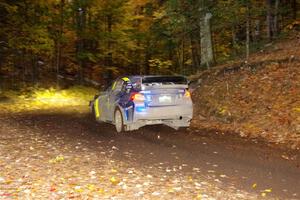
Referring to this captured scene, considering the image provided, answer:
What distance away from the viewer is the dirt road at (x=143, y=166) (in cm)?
626

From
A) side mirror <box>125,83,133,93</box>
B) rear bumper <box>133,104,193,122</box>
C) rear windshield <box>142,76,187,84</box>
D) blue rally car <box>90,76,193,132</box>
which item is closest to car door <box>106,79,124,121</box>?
blue rally car <box>90,76,193,132</box>

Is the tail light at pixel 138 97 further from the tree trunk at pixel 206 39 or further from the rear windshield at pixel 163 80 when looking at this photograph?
the tree trunk at pixel 206 39

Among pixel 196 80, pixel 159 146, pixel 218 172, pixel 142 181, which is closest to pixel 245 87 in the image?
pixel 196 80

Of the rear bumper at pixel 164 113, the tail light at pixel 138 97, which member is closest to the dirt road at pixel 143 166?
the rear bumper at pixel 164 113

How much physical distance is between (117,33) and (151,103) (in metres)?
20.6

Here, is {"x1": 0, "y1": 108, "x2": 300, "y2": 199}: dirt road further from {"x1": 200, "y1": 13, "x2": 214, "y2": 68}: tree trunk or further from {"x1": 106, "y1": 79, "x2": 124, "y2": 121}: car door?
{"x1": 200, "y1": 13, "x2": 214, "y2": 68}: tree trunk

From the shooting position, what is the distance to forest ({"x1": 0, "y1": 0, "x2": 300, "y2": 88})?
22.1 meters

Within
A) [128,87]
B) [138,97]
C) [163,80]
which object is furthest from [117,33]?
[138,97]

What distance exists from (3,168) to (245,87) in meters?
9.77

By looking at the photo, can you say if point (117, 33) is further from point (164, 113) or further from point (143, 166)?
point (143, 166)

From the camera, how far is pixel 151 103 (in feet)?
38.7

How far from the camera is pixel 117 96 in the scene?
12.9 metres

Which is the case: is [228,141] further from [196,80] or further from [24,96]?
[24,96]

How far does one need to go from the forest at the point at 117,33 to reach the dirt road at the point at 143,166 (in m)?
10.6
